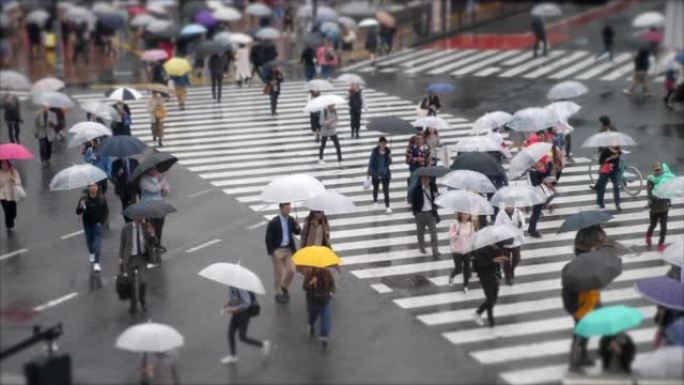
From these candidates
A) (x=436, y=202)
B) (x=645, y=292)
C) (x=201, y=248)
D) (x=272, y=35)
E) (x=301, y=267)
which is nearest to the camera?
(x=645, y=292)

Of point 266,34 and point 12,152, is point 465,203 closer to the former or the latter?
point 12,152

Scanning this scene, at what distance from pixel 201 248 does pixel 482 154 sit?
16.9 feet

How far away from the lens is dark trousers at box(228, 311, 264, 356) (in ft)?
56.6

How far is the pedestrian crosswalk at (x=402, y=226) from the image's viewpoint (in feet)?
60.0

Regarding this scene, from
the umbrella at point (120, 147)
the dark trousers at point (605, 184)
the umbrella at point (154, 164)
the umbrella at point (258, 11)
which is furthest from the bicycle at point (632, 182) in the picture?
the umbrella at point (258, 11)

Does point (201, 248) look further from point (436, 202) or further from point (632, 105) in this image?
point (632, 105)

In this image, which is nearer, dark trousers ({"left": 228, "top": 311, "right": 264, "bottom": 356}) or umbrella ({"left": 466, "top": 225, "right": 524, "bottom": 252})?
dark trousers ({"left": 228, "top": 311, "right": 264, "bottom": 356})

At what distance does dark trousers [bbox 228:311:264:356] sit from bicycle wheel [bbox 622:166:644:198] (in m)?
11.2

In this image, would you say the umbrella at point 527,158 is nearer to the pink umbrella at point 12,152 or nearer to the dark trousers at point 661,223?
the dark trousers at point 661,223

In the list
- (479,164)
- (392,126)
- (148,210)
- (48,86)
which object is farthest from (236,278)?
(48,86)

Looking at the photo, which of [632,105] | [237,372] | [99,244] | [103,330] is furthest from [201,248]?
[632,105]

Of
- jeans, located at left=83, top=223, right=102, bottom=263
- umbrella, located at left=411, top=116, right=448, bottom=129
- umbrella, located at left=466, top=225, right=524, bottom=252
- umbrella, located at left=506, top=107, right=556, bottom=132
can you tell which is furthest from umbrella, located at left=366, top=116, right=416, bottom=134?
umbrella, located at left=466, top=225, right=524, bottom=252

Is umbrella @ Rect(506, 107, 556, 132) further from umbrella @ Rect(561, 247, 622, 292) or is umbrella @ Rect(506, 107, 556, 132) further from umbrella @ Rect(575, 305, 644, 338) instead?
umbrella @ Rect(575, 305, 644, 338)

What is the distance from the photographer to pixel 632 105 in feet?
122
